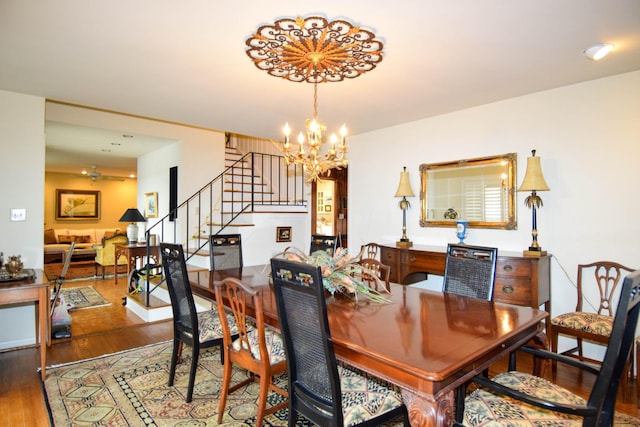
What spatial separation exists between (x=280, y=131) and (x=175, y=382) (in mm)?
3338

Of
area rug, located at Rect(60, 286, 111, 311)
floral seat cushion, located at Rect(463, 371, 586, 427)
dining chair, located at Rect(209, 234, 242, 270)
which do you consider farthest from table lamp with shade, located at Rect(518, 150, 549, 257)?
area rug, located at Rect(60, 286, 111, 311)

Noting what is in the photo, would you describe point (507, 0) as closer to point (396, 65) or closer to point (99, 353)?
point (396, 65)

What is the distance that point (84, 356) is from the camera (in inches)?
127

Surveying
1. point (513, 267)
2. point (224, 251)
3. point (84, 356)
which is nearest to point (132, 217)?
point (84, 356)

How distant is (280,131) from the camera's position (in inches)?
195

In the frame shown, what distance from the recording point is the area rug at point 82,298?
5070mm

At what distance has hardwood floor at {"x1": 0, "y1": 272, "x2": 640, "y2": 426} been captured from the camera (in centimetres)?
235

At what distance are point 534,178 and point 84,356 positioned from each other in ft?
14.2

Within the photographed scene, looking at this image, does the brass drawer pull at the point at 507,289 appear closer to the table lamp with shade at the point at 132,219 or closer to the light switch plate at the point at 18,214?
the light switch plate at the point at 18,214

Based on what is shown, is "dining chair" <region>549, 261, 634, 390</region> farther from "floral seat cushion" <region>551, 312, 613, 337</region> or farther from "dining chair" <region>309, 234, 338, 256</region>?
"dining chair" <region>309, 234, 338, 256</region>

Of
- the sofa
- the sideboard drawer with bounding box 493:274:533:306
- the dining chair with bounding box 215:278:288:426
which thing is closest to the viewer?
the dining chair with bounding box 215:278:288:426

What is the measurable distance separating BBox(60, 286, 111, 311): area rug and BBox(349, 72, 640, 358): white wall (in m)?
4.75

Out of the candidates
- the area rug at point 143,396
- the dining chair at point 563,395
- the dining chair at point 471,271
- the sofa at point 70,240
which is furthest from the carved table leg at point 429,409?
the sofa at point 70,240

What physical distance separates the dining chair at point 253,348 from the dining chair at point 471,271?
1.28 metres
